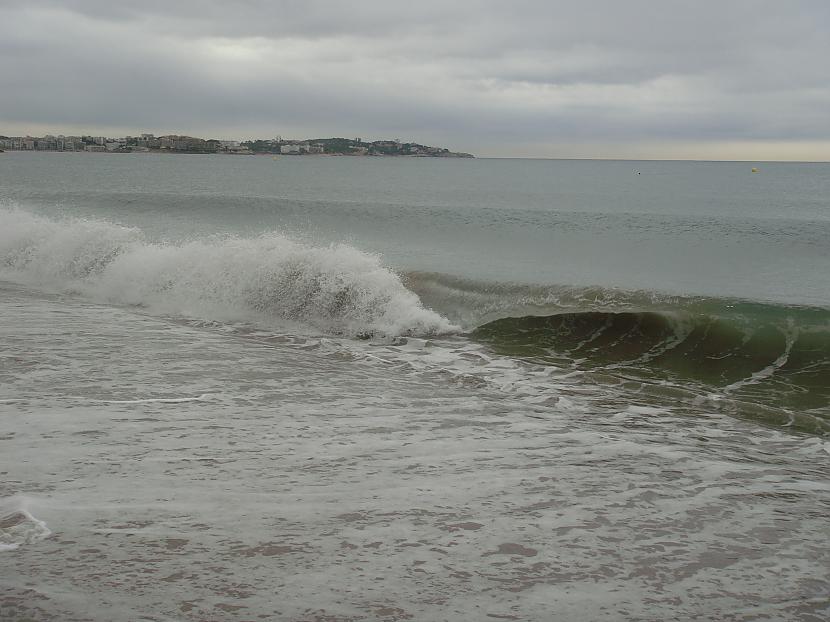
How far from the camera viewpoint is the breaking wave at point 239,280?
1196cm

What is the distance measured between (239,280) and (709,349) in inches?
310

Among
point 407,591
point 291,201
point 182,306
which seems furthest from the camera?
point 291,201

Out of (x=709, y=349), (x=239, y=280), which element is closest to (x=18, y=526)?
(x=709, y=349)

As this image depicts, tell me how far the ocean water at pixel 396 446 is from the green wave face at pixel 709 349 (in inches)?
2.4

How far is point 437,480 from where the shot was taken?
16.4 ft

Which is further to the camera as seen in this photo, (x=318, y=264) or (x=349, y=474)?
(x=318, y=264)

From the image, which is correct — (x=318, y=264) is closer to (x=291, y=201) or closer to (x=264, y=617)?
(x=264, y=617)

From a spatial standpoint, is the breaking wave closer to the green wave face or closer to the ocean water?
the ocean water

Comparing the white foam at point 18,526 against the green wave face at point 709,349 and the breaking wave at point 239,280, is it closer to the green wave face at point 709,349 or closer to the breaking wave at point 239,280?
the green wave face at point 709,349

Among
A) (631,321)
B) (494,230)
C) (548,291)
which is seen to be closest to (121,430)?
(631,321)

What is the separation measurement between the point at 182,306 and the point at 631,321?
7480 millimetres

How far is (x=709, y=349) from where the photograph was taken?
35.4 ft

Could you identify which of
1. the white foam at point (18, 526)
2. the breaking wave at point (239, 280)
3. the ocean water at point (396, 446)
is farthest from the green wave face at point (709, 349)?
the white foam at point (18, 526)

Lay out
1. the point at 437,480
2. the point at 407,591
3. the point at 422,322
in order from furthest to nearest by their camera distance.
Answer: the point at 422,322 → the point at 437,480 → the point at 407,591
